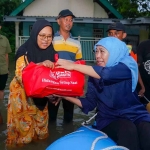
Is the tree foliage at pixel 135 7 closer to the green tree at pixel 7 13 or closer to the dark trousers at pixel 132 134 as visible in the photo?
the green tree at pixel 7 13

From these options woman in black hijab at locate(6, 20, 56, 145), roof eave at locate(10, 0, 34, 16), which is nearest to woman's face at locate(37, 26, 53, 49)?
woman in black hijab at locate(6, 20, 56, 145)

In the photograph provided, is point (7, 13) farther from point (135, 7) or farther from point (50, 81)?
point (50, 81)

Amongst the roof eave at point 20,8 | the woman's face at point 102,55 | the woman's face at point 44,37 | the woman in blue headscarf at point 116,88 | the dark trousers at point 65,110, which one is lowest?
the dark trousers at point 65,110

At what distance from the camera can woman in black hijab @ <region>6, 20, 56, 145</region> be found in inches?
124

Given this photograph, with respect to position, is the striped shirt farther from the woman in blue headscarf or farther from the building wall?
the building wall

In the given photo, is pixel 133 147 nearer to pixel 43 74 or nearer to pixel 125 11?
pixel 43 74

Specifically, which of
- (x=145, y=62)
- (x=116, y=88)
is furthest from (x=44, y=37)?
(x=145, y=62)

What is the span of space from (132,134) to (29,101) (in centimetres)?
169

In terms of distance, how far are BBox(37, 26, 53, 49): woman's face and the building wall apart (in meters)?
12.0

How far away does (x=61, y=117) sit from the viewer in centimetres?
516

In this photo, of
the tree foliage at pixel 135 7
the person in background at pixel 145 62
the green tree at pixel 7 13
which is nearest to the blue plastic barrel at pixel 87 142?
the person in background at pixel 145 62

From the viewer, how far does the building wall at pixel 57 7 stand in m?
14.8

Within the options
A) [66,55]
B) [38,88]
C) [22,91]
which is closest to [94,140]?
[38,88]

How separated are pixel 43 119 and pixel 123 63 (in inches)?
68.2
